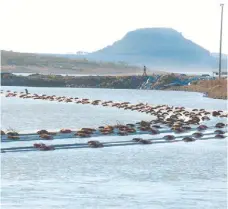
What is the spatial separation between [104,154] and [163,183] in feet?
33.7

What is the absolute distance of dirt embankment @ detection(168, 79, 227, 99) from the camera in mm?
118812

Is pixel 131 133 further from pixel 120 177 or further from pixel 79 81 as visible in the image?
pixel 79 81

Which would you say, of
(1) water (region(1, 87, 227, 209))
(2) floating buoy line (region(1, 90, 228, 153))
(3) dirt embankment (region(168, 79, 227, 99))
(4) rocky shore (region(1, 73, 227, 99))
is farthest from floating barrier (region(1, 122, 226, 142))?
(4) rocky shore (region(1, 73, 227, 99))

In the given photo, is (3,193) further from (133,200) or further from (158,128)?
(158,128)

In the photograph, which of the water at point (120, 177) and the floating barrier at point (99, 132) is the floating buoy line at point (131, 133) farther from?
the water at point (120, 177)

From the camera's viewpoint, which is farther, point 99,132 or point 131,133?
point 131,133

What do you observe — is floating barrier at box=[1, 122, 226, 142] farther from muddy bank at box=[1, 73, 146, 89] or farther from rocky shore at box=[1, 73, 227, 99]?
muddy bank at box=[1, 73, 146, 89]

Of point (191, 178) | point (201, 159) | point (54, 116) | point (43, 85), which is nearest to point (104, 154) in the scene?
point (201, 159)

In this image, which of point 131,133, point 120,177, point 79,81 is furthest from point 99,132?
point 79,81

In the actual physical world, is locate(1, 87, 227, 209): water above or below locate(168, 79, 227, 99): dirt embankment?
below

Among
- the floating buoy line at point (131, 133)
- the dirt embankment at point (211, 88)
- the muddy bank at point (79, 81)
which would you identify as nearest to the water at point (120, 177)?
the floating buoy line at point (131, 133)

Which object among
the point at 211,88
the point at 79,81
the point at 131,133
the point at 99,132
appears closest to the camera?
the point at 99,132

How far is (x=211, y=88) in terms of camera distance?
130 m

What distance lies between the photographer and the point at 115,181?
113ft
